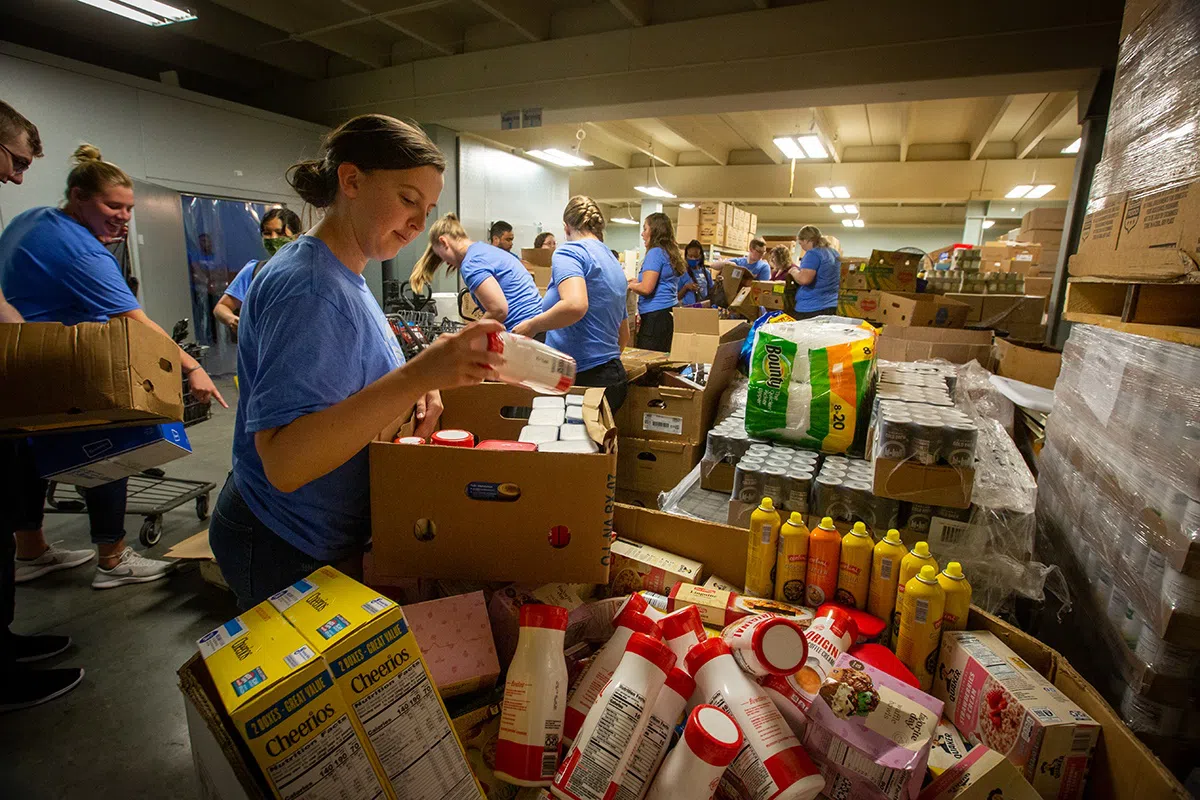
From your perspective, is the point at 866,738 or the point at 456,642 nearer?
the point at 866,738

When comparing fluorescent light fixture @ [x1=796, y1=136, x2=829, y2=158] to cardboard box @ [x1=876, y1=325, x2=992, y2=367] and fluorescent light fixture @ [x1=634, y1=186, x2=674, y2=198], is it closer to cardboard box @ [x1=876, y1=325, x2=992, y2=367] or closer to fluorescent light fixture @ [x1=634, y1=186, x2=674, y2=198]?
fluorescent light fixture @ [x1=634, y1=186, x2=674, y2=198]

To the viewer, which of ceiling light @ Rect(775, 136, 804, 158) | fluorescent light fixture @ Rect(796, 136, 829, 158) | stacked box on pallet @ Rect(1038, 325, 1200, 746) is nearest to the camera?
stacked box on pallet @ Rect(1038, 325, 1200, 746)

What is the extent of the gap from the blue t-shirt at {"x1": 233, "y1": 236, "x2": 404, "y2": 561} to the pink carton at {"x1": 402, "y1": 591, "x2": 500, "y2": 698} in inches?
9.1

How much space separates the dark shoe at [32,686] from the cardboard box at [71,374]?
91 cm

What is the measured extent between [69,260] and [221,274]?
468 cm

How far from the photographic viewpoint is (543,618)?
0.93 m

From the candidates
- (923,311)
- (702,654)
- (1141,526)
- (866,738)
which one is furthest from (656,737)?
(923,311)

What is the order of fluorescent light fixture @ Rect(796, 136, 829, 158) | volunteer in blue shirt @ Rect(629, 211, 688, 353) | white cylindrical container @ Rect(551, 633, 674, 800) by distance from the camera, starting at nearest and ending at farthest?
white cylindrical container @ Rect(551, 633, 674, 800)
volunteer in blue shirt @ Rect(629, 211, 688, 353)
fluorescent light fixture @ Rect(796, 136, 829, 158)

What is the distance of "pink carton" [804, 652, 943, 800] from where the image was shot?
0.82 metres

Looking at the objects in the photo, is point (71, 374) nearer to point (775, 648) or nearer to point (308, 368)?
point (308, 368)

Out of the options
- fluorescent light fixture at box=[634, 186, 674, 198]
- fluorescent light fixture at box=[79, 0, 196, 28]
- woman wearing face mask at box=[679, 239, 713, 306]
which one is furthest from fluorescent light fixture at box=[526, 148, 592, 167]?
fluorescent light fixture at box=[79, 0, 196, 28]

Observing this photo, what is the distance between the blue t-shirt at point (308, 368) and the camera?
34.9 inches

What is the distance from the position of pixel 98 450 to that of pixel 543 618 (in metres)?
1.99

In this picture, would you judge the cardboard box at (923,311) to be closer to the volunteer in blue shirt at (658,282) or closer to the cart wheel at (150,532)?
the volunteer in blue shirt at (658,282)
